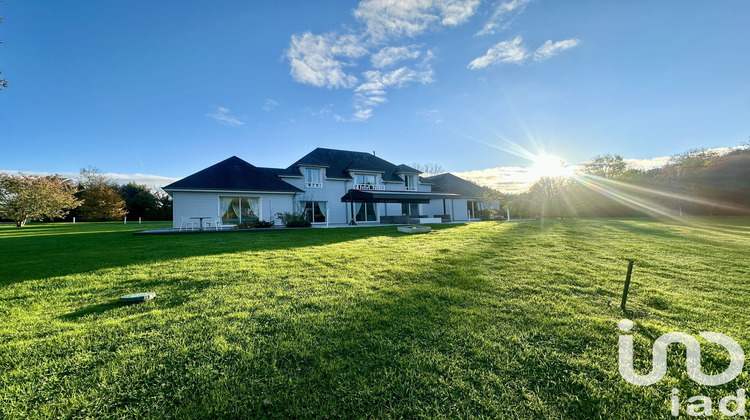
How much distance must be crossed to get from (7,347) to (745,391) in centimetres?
709

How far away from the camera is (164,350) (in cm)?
268

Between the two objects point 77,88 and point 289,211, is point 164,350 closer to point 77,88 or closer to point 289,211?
point 289,211

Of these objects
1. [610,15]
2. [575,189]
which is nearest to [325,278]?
[610,15]

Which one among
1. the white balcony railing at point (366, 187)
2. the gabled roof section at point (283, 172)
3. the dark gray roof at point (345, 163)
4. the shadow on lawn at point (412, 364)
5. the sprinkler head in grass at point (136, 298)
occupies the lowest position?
the shadow on lawn at point (412, 364)

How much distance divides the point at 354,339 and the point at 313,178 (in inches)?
886

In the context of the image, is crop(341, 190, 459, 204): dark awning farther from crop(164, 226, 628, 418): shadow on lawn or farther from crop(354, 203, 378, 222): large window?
crop(164, 226, 628, 418): shadow on lawn

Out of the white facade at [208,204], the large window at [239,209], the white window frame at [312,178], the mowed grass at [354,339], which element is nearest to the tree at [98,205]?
the white facade at [208,204]

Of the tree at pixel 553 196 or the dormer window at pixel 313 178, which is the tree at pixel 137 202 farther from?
the tree at pixel 553 196

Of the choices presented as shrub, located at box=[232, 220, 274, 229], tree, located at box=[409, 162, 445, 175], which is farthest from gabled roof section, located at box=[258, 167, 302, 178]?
tree, located at box=[409, 162, 445, 175]

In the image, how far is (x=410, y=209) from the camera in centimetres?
2803

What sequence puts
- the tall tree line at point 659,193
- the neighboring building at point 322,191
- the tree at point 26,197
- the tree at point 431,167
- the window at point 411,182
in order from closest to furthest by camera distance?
the neighboring building at point 322,191 → the tall tree line at point 659,193 → the tree at point 26,197 → the window at point 411,182 → the tree at point 431,167

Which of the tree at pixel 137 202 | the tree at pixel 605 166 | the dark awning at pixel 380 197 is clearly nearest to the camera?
the dark awning at pixel 380 197

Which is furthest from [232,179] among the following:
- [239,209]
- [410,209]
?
[410,209]

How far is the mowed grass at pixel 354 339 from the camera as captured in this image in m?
1.97
